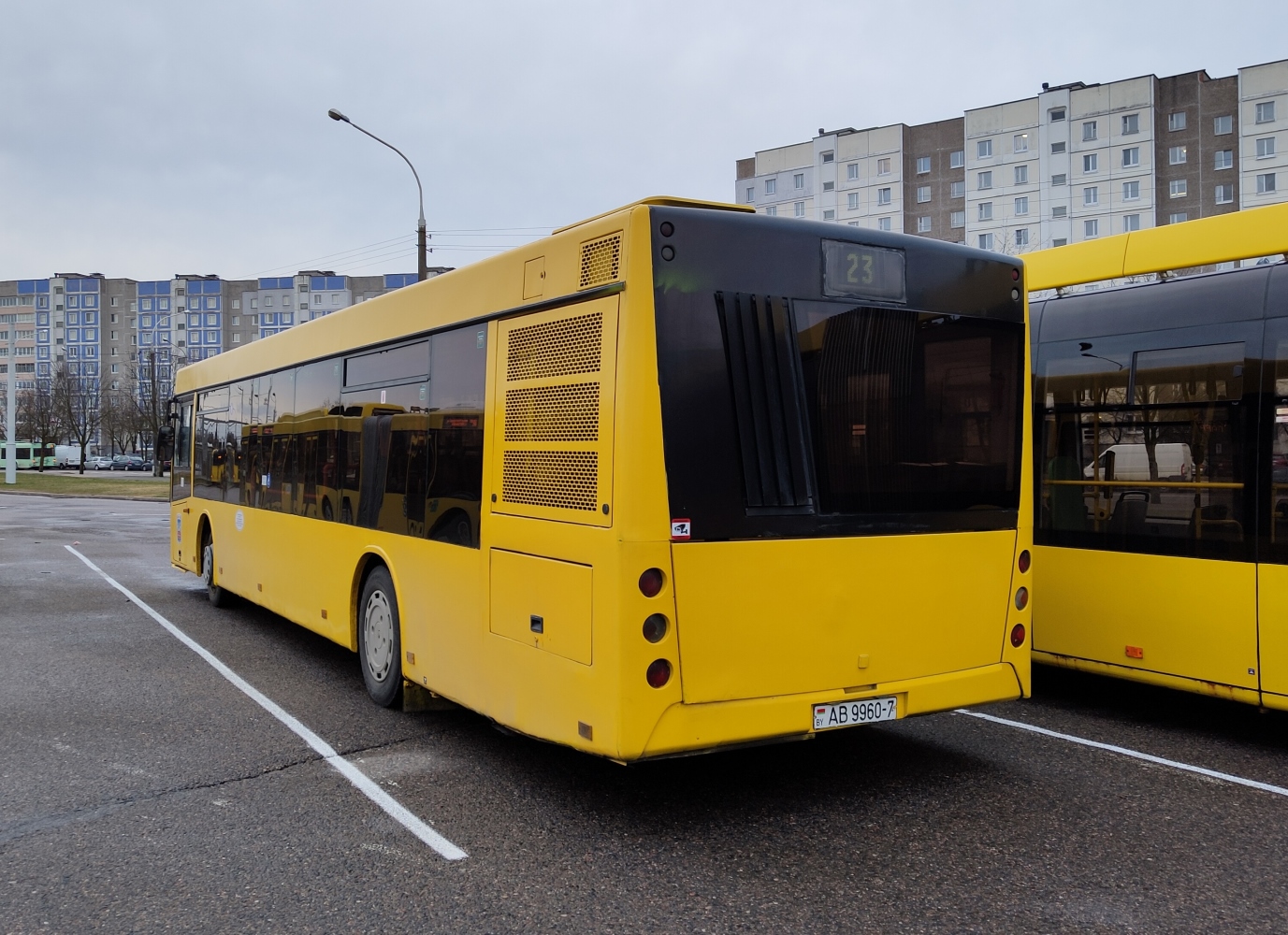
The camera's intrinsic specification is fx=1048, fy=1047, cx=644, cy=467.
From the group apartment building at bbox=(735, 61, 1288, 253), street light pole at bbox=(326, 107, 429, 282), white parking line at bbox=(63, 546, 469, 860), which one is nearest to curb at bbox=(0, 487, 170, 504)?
street light pole at bbox=(326, 107, 429, 282)

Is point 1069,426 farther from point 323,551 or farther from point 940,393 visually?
point 323,551

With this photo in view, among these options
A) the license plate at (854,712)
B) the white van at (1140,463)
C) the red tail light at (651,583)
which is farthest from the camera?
the white van at (1140,463)

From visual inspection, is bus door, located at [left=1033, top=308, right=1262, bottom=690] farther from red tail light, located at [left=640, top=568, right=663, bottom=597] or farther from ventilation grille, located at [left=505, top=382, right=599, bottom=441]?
ventilation grille, located at [left=505, top=382, right=599, bottom=441]

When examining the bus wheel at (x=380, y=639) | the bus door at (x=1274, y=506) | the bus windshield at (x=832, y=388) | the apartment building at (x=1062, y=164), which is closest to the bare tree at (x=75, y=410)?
the apartment building at (x=1062, y=164)

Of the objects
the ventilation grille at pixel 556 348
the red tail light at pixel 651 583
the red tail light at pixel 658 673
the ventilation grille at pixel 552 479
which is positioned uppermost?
the ventilation grille at pixel 556 348

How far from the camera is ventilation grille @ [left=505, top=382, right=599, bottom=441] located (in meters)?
4.84

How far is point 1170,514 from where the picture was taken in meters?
6.61

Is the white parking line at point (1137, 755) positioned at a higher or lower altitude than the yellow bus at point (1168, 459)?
lower

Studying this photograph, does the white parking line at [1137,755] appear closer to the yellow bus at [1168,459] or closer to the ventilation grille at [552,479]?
the yellow bus at [1168,459]

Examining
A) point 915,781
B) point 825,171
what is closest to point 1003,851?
point 915,781

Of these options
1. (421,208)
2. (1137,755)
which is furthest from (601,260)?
(421,208)

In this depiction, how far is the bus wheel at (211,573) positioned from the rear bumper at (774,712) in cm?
873

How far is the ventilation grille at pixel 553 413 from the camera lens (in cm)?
484

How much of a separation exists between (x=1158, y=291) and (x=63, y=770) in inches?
284
